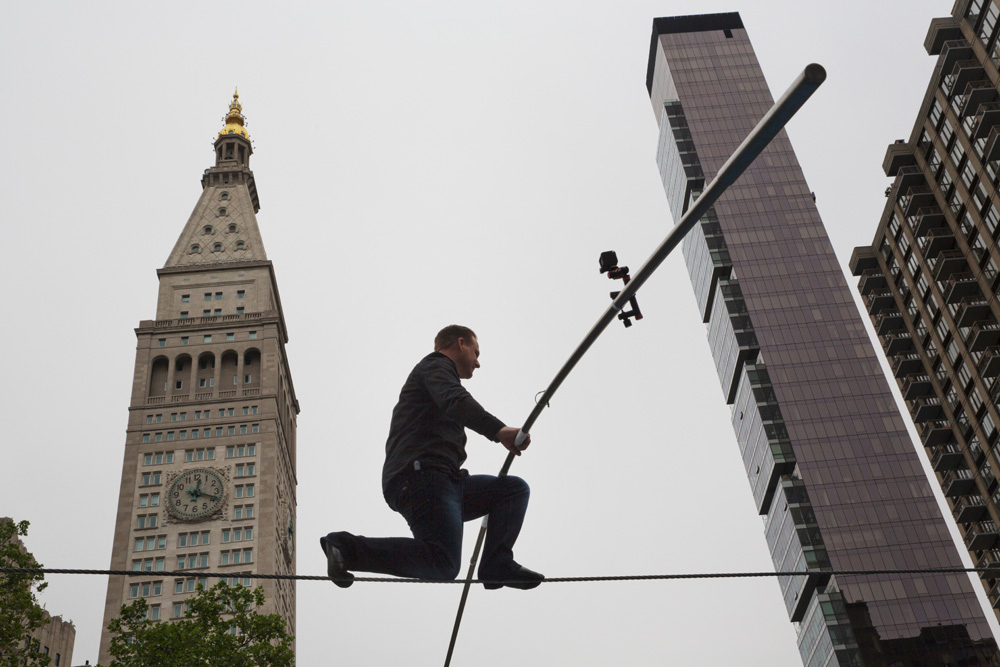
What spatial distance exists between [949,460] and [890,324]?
12.1 m

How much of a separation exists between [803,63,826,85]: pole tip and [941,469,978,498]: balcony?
76864mm

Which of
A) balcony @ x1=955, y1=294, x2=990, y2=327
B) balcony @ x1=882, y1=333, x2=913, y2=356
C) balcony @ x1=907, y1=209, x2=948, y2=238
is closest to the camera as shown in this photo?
balcony @ x1=955, y1=294, x2=990, y2=327

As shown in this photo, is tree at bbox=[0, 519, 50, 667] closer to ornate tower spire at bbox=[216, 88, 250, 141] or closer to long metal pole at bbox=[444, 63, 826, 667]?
long metal pole at bbox=[444, 63, 826, 667]

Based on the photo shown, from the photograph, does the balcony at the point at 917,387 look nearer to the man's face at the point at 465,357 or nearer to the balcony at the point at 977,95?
the balcony at the point at 977,95

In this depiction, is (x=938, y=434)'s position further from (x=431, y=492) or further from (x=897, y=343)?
(x=431, y=492)

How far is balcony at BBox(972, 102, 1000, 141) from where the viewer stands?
62.8m

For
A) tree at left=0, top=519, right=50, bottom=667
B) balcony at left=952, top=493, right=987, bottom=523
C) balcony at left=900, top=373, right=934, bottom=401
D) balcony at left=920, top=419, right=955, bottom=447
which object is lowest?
tree at left=0, top=519, right=50, bottom=667

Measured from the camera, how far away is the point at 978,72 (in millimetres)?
66062

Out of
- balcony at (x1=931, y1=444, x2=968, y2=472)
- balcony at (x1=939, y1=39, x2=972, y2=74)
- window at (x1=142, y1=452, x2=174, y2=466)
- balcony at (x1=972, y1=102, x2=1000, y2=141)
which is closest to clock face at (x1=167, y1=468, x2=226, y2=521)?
window at (x1=142, y1=452, x2=174, y2=466)

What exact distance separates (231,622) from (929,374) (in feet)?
192

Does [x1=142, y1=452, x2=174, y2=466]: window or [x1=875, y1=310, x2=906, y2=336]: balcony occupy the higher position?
[x1=142, y1=452, x2=174, y2=466]: window

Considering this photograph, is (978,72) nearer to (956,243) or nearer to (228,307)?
(956,243)

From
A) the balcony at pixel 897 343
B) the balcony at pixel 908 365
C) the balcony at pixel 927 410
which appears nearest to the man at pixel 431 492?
the balcony at pixel 927 410

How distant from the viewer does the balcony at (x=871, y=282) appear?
271 feet
